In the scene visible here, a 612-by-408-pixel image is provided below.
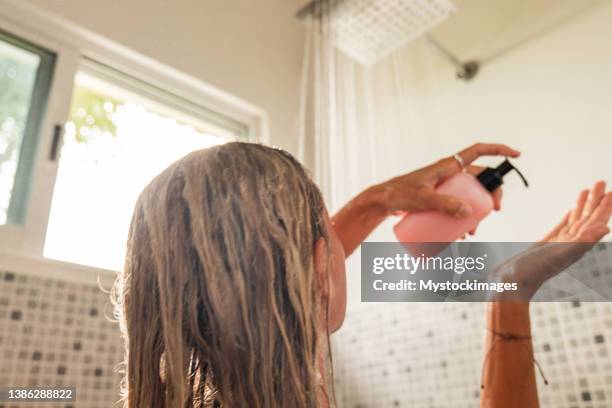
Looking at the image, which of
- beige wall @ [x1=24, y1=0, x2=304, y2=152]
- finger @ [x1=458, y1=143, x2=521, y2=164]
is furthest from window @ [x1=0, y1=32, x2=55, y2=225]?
finger @ [x1=458, y1=143, x2=521, y2=164]

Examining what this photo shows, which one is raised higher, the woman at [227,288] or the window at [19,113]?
the window at [19,113]

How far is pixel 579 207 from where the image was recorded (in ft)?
3.37

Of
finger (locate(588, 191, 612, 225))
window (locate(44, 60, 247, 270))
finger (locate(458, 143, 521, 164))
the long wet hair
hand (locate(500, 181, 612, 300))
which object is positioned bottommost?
the long wet hair

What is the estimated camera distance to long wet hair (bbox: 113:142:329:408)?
1.90ft

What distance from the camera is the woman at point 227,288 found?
580 millimetres

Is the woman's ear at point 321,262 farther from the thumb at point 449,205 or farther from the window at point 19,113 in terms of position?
the window at point 19,113

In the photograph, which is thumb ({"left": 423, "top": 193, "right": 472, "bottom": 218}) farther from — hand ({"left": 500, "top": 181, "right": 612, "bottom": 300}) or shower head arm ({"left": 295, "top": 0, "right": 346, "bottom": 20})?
shower head arm ({"left": 295, "top": 0, "right": 346, "bottom": 20})

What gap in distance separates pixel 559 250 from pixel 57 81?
3.65ft

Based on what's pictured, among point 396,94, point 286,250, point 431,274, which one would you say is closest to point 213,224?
point 286,250

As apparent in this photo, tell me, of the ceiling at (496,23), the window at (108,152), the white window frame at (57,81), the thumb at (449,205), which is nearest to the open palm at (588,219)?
the thumb at (449,205)

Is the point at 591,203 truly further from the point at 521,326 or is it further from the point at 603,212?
the point at 521,326

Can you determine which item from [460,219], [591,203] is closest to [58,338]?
[460,219]

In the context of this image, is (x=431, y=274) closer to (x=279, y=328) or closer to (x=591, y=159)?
(x=591, y=159)

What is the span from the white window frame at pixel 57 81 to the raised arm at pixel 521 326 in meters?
0.87
